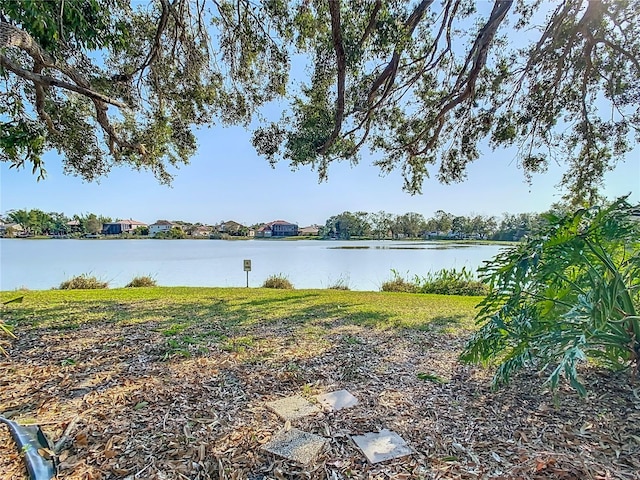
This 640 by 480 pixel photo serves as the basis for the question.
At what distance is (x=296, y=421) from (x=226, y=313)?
9.94ft

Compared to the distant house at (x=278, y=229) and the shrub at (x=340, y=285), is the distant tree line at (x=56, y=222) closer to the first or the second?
the distant house at (x=278, y=229)

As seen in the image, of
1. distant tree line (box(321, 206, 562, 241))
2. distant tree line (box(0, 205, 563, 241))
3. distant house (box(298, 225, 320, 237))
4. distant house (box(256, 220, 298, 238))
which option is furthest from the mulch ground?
distant house (box(298, 225, 320, 237))

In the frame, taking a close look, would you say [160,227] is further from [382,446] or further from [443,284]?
[382,446]

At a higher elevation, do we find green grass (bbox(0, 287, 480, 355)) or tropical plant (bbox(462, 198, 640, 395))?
tropical plant (bbox(462, 198, 640, 395))

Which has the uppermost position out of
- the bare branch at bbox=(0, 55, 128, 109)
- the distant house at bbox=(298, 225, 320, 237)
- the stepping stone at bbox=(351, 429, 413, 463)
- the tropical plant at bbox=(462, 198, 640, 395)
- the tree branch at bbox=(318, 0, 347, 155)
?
the tree branch at bbox=(318, 0, 347, 155)

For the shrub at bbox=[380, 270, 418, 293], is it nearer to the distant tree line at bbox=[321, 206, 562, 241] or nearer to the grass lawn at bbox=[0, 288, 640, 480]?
the grass lawn at bbox=[0, 288, 640, 480]

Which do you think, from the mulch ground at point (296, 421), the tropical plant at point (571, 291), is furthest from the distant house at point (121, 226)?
the tropical plant at point (571, 291)

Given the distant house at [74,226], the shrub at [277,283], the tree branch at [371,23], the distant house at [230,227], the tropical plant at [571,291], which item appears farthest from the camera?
the distant house at [230,227]

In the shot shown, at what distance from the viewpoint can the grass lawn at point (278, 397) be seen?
1.42 metres

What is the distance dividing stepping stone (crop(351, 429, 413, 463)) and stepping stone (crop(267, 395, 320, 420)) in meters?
0.35

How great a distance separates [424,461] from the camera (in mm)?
1461

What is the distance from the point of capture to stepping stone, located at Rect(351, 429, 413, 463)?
4.91 feet

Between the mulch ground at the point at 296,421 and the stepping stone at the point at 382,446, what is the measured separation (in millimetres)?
37

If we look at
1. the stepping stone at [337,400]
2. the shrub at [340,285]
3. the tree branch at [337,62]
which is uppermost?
the tree branch at [337,62]
